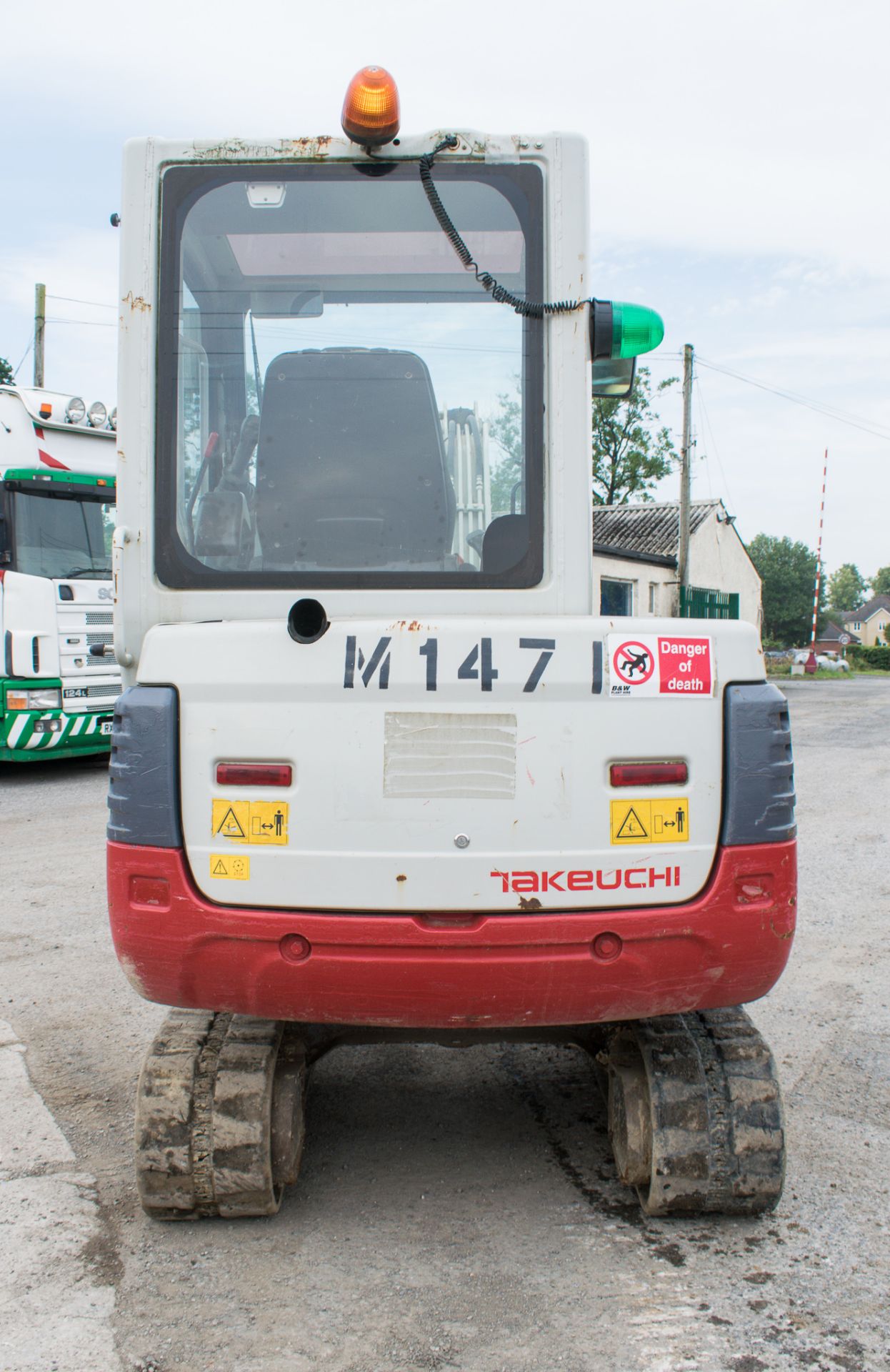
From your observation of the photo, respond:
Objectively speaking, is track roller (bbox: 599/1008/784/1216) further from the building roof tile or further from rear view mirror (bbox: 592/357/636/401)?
the building roof tile

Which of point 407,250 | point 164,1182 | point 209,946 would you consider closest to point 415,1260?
point 164,1182

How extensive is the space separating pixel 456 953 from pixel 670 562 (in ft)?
106

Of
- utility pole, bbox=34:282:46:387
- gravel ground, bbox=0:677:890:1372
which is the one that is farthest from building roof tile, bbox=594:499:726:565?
gravel ground, bbox=0:677:890:1372

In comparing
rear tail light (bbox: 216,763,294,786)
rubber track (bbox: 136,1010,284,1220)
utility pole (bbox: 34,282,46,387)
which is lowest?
rubber track (bbox: 136,1010,284,1220)

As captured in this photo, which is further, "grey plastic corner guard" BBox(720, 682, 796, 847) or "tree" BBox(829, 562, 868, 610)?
"tree" BBox(829, 562, 868, 610)

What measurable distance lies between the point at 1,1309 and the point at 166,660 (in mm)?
1524

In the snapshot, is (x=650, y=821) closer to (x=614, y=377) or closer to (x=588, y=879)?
(x=588, y=879)

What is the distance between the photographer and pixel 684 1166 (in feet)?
9.43

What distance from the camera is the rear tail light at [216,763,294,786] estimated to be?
2.60m

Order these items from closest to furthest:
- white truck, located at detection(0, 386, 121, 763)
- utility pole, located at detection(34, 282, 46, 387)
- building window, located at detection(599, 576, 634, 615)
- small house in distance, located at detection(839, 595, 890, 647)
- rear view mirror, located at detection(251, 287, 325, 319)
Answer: rear view mirror, located at detection(251, 287, 325, 319), white truck, located at detection(0, 386, 121, 763), utility pole, located at detection(34, 282, 46, 387), building window, located at detection(599, 576, 634, 615), small house in distance, located at detection(839, 595, 890, 647)

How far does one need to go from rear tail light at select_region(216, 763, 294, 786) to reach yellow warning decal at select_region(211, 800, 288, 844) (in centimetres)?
4

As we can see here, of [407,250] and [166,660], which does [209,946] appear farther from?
[407,250]

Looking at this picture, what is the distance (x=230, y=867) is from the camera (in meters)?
2.62

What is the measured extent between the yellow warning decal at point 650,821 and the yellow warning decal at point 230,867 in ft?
2.77
